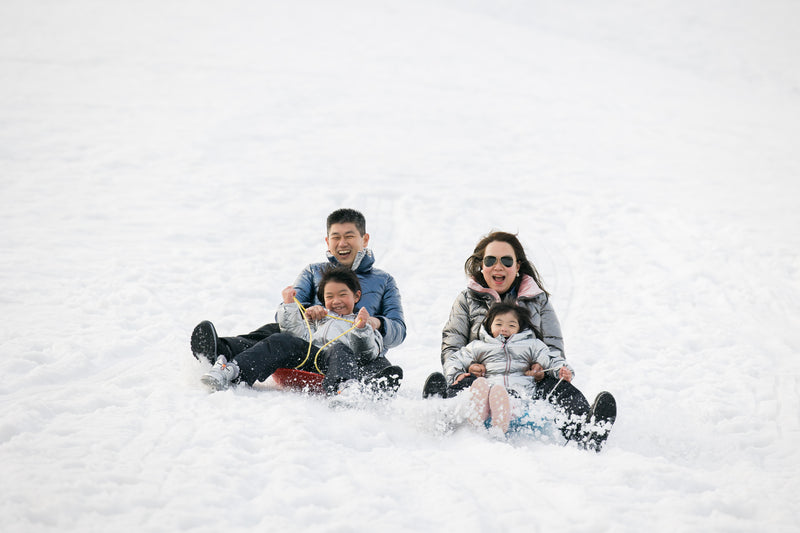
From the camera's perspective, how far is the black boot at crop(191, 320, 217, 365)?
11.4 ft

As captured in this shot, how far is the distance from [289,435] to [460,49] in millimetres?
17426

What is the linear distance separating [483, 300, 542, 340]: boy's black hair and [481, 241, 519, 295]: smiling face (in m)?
0.26

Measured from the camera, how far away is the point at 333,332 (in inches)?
146

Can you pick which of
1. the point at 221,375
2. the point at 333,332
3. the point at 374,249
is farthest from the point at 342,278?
the point at 374,249

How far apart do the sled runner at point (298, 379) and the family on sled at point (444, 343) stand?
0.04 metres

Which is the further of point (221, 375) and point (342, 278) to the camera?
point (342, 278)

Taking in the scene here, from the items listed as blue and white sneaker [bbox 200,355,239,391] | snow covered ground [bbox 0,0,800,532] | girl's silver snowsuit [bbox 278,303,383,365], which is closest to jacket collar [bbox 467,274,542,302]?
girl's silver snowsuit [bbox 278,303,383,365]

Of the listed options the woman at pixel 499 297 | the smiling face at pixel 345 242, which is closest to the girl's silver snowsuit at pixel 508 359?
the woman at pixel 499 297

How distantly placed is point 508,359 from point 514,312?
28cm

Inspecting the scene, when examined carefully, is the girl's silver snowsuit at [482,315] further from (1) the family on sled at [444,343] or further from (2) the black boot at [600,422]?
(2) the black boot at [600,422]

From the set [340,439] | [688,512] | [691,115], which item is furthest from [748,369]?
[691,115]

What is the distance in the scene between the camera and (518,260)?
4074 mm

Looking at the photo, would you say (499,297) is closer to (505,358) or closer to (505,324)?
(505,324)

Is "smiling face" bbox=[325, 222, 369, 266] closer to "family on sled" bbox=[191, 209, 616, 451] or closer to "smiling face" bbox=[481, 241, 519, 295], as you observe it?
"family on sled" bbox=[191, 209, 616, 451]
